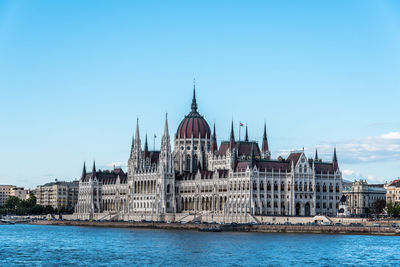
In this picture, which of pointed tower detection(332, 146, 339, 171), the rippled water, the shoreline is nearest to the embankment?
the shoreline

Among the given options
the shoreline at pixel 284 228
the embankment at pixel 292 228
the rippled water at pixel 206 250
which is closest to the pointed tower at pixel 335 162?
the shoreline at pixel 284 228

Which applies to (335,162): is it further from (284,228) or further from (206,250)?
(206,250)

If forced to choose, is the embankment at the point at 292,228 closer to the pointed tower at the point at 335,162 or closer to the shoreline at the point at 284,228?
the shoreline at the point at 284,228

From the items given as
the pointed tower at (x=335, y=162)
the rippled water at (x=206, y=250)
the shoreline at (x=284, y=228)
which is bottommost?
the rippled water at (x=206, y=250)

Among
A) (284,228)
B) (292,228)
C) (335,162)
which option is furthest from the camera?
(335,162)

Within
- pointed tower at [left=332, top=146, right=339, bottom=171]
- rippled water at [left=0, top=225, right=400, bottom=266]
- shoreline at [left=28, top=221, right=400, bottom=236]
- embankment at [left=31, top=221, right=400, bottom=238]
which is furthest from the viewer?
pointed tower at [left=332, top=146, right=339, bottom=171]

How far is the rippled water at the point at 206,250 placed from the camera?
98.6 meters

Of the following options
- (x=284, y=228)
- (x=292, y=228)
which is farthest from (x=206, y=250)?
(x=284, y=228)

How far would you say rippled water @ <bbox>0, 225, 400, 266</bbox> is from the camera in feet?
324

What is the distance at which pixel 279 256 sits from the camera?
104 meters

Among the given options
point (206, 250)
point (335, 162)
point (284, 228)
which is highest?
point (335, 162)

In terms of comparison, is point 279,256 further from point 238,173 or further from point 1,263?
point 238,173

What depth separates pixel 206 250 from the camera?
4412 inches

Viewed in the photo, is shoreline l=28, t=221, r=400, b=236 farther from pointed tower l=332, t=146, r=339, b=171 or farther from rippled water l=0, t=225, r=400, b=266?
pointed tower l=332, t=146, r=339, b=171
